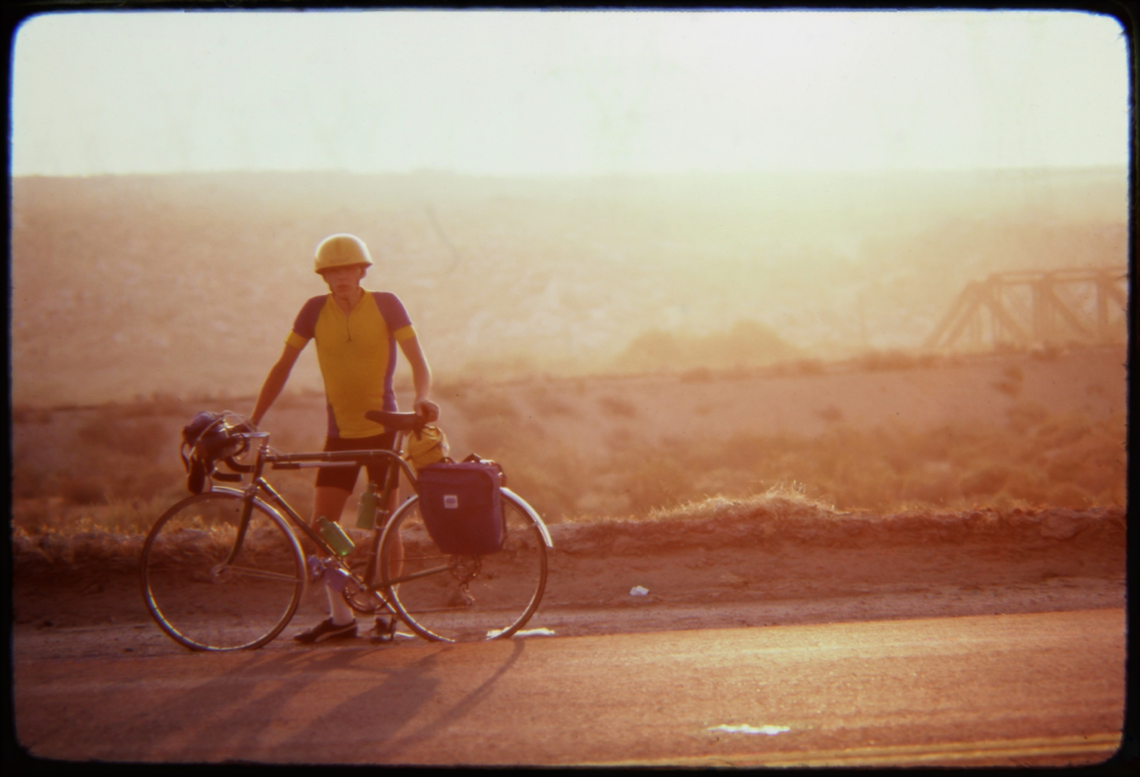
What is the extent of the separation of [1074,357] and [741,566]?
2524 centimetres

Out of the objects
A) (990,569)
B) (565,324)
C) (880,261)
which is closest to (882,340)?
(880,261)

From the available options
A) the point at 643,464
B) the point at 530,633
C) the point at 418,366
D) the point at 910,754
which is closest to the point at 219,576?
the point at 418,366

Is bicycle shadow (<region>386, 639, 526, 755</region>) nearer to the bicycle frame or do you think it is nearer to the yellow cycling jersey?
the bicycle frame

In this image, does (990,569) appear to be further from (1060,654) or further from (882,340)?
(882,340)

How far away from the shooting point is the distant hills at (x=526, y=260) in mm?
50500

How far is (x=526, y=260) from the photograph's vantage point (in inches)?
2557

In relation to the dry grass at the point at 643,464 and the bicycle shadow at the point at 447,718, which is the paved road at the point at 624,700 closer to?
the bicycle shadow at the point at 447,718

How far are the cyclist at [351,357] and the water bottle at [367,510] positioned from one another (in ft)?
0.40

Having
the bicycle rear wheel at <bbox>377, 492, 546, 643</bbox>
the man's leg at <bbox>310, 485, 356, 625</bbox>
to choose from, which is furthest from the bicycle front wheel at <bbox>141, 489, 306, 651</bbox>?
the bicycle rear wheel at <bbox>377, 492, 546, 643</bbox>

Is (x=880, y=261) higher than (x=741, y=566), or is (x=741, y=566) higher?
(x=880, y=261)

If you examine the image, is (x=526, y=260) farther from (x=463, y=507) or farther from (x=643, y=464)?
(x=463, y=507)

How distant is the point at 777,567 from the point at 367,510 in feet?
11.3

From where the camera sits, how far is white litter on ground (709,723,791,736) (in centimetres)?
361

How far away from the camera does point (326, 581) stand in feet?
16.9
